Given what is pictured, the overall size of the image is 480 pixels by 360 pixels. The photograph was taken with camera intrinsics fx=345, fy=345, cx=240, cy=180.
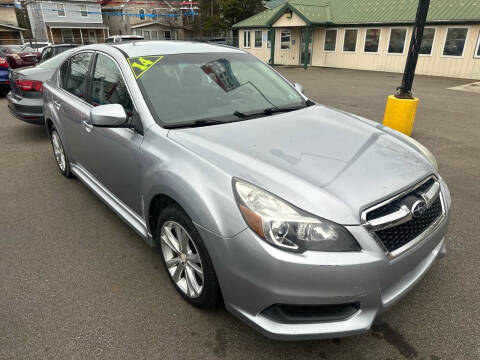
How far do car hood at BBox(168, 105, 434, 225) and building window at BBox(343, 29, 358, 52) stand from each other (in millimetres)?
19244

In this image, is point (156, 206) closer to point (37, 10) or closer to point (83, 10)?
point (83, 10)

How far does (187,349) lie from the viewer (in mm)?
2105

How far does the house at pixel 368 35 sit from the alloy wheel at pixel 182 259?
713 inches

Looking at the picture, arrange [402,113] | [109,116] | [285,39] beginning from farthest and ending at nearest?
[285,39]
[402,113]
[109,116]

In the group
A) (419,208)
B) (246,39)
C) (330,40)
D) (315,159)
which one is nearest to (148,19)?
(246,39)

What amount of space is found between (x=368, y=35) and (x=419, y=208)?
19.9m

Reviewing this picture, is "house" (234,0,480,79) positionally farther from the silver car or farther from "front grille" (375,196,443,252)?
"front grille" (375,196,443,252)

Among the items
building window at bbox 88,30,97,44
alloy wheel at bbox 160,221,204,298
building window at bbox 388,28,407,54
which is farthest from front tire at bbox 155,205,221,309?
building window at bbox 88,30,97,44

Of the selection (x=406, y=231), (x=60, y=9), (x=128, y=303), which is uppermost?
(x=60, y=9)

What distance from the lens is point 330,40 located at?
20938 millimetres

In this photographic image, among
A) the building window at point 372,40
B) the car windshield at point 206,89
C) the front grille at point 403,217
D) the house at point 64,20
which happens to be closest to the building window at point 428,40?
the building window at point 372,40

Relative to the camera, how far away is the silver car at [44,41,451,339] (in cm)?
174

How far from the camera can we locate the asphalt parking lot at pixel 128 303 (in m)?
2.10

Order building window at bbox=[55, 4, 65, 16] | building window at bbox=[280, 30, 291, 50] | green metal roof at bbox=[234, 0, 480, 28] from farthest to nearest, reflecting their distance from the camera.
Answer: building window at bbox=[55, 4, 65, 16], building window at bbox=[280, 30, 291, 50], green metal roof at bbox=[234, 0, 480, 28]
